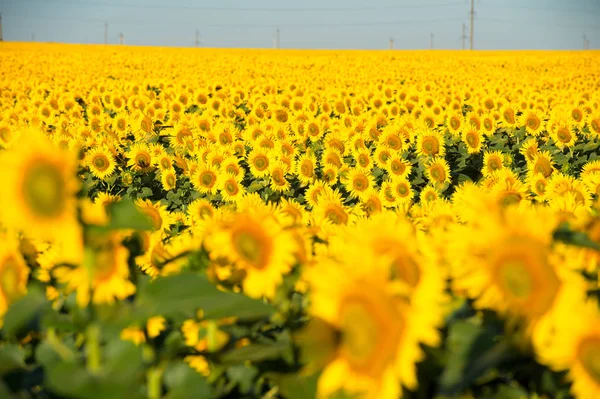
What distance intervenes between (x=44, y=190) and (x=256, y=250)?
0.52m

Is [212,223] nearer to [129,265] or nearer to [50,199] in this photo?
[129,265]

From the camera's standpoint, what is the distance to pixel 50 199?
3.70 feet

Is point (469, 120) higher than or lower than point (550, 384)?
higher

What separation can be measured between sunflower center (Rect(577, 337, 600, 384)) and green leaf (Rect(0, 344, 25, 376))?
1097 millimetres

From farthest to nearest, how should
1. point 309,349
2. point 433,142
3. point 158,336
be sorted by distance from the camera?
point 433,142 < point 158,336 < point 309,349

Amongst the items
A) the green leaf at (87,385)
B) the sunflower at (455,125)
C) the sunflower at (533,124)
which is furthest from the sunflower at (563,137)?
the green leaf at (87,385)

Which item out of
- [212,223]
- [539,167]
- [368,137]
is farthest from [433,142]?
[212,223]

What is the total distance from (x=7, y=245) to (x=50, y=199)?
643mm

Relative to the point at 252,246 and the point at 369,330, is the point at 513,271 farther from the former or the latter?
the point at 252,246

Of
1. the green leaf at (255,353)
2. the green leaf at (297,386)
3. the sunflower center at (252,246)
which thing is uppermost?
the sunflower center at (252,246)

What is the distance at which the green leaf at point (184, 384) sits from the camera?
1113 millimetres

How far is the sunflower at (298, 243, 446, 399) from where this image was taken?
100cm

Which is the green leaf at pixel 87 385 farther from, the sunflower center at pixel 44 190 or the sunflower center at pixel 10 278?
the sunflower center at pixel 10 278

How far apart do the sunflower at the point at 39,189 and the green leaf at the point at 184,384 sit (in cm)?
33
